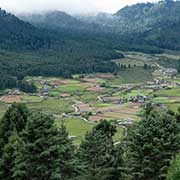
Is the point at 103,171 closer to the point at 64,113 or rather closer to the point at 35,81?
the point at 64,113

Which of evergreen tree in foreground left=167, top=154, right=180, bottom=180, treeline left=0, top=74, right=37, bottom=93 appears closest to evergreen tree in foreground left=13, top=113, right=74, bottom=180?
evergreen tree in foreground left=167, top=154, right=180, bottom=180

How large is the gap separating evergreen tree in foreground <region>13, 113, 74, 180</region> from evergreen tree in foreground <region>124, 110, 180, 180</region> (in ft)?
10.6

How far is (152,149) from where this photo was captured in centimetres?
2145

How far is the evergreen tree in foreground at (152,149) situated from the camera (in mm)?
21531

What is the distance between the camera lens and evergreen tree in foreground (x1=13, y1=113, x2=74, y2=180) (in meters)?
21.6

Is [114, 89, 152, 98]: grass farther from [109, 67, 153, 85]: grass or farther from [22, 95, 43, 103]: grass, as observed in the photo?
[109, 67, 153, 85]: grass

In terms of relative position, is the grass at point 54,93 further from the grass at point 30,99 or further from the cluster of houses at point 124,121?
the cluster of houses at point 124,121

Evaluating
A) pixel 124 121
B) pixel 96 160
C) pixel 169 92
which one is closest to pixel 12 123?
pixel 96 160

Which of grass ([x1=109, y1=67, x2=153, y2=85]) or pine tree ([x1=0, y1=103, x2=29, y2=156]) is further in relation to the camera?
grass ([x1=109, y1=67, x2=153, y2=85])

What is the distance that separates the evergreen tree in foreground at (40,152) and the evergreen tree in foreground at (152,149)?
3221 mm

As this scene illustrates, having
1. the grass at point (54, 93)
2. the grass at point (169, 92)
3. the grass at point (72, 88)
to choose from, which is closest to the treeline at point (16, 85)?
the grass at point (54, 93)

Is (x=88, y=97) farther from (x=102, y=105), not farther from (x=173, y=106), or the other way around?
(x=173, y=106)

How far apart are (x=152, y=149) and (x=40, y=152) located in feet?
16.3

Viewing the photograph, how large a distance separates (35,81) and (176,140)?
113271mm
